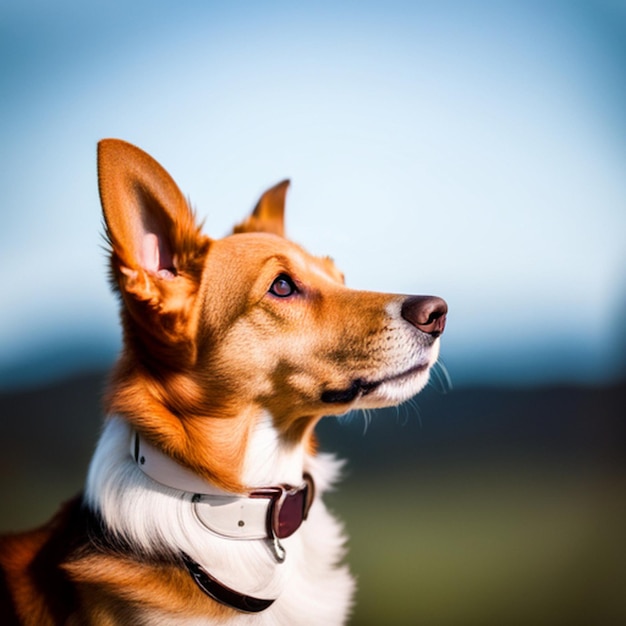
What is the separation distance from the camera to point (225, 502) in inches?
59.1

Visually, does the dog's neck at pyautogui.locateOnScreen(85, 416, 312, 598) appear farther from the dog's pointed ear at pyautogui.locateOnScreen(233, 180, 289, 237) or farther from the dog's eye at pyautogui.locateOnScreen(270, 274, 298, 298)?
the dog's pointed ear at pyautogui.locateOnScreen(233, 180, 289, 237)

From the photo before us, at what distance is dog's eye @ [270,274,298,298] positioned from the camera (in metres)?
1.54

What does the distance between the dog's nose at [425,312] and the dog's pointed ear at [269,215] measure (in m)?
0.51

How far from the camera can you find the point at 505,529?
2.00m

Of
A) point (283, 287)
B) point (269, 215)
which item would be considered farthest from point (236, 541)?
point (269, 215)

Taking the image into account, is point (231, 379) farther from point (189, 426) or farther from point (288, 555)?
point (288, 555)

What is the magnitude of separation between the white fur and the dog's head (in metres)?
0.09

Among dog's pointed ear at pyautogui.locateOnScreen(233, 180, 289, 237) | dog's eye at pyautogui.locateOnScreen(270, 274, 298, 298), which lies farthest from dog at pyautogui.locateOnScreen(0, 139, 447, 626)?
dog's pointed ear at pyautogui.locateOnScreen(233, 180, 289, 237)

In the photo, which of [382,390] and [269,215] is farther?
[269,215]

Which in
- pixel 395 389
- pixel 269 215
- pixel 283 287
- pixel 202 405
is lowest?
pixel 202 405

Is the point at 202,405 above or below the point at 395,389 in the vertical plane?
below

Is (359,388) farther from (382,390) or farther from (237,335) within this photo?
(237,335)

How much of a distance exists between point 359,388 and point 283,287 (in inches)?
11.1

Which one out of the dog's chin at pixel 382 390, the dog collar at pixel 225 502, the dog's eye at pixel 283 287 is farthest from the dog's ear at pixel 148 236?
the dog's chin at pixel 382 390
